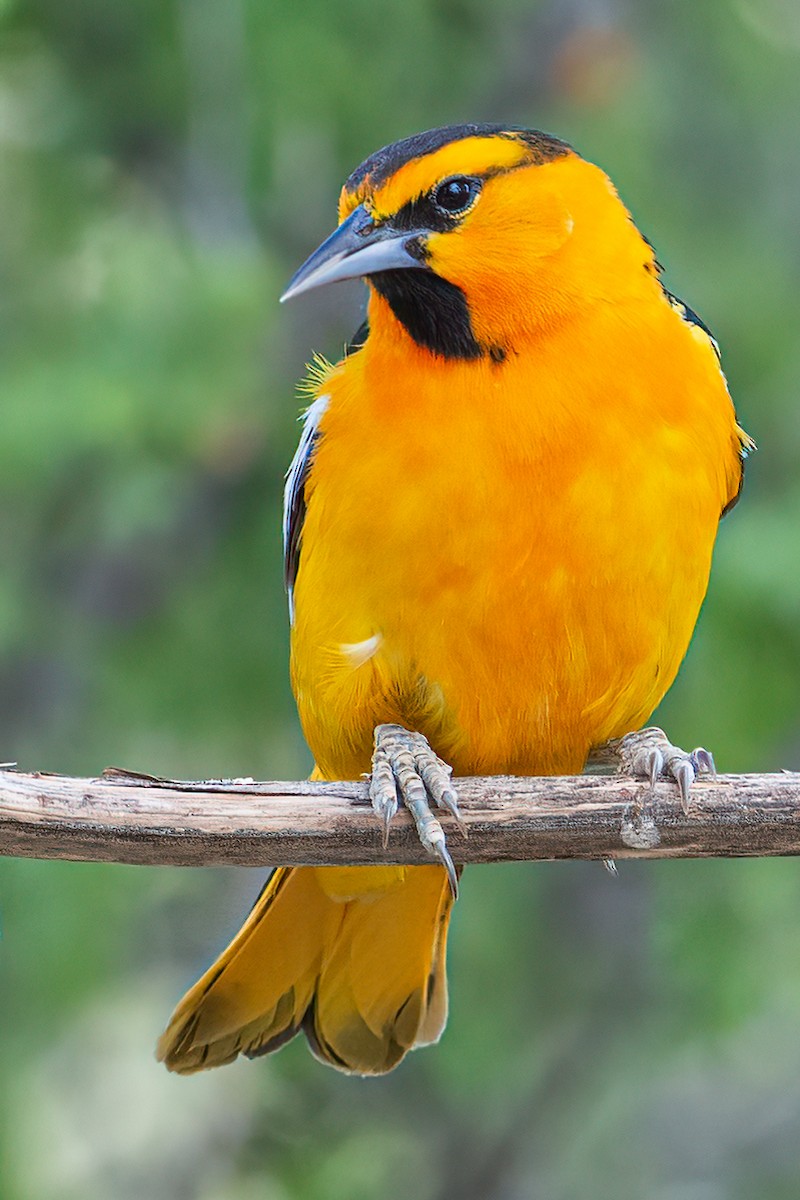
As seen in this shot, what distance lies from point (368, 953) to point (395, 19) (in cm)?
331

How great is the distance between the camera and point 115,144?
5.78 meters

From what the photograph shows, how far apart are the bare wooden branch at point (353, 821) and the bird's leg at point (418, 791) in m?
0.03

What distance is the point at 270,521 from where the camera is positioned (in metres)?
5.62

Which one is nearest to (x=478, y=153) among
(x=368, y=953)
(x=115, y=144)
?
(x=368, y=953)

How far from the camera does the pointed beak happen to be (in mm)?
3418

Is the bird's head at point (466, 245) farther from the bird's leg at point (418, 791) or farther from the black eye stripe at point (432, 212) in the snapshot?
the bird's leg at point (418, 791)

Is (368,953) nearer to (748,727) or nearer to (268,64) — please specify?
(748,727)

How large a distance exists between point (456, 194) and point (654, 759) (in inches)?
53.2

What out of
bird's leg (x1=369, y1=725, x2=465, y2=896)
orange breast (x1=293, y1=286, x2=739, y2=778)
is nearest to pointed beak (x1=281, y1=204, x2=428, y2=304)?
orange breast (x1=293, y1=286, x2=739, y2=778)

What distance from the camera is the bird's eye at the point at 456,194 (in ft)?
11.5

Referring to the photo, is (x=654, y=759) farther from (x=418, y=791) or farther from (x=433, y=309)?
(x=433, y=309)

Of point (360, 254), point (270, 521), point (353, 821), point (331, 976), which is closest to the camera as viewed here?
point (353, 821)

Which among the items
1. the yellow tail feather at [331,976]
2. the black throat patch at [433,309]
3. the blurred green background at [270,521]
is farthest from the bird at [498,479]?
the blurred green background at [270,521]

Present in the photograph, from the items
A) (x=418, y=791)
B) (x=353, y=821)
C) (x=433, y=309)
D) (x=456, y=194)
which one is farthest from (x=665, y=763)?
(x=456, y=194)
